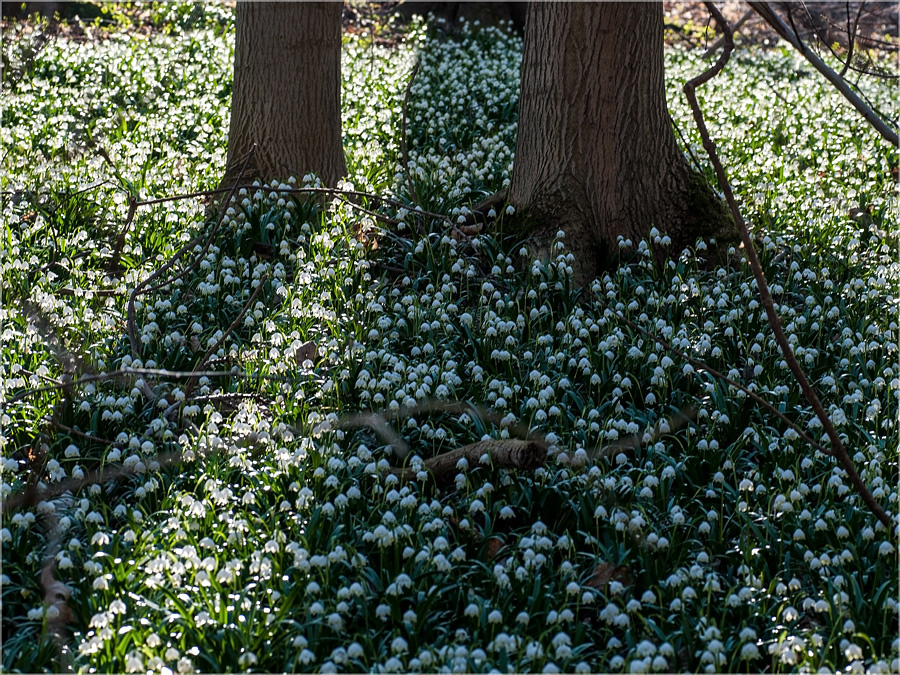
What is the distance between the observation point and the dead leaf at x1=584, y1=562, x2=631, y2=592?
332 centimetres

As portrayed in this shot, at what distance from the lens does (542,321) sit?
16.5 ft

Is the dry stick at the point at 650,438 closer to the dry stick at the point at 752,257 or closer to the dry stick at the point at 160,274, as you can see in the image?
the dry stick at the point at 752,257

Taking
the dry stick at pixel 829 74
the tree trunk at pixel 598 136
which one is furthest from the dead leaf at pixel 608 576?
the tree trunk at pixel 598 136

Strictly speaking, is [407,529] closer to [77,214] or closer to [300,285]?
[300,285]

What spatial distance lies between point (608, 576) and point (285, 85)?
4397 millimetres

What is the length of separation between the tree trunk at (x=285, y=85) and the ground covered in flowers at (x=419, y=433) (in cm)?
25

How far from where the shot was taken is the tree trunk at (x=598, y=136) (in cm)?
540

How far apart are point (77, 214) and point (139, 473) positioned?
2863 mm

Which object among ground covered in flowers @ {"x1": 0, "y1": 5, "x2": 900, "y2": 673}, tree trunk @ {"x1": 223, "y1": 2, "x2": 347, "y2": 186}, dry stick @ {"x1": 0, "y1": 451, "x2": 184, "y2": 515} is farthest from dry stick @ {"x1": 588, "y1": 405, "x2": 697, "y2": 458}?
tree trunk @ {"x1": 223, "y1": 2, "x2": 347, "y2": 186}

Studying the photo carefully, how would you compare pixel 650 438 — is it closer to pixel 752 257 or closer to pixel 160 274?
pixel 752 257

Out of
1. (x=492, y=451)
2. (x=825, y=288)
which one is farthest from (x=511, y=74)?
(x=492, y=451)

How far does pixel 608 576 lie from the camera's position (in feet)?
10.9

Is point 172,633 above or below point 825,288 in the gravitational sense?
below

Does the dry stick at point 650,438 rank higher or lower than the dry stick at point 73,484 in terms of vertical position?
higher
